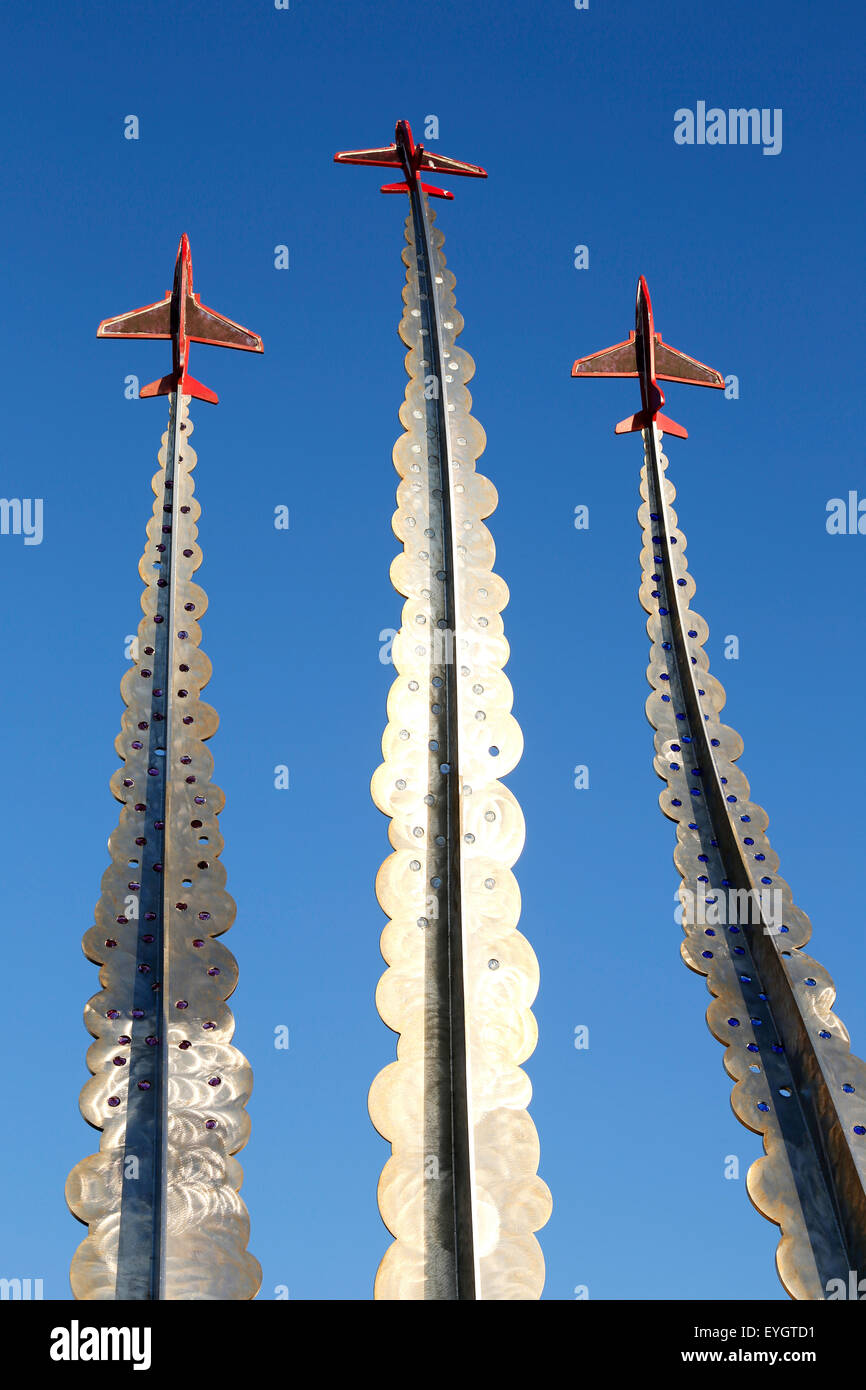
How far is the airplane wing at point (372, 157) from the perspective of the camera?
560 inches

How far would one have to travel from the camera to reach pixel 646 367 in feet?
43.0

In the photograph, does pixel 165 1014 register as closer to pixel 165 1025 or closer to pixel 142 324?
pixel 165 1025

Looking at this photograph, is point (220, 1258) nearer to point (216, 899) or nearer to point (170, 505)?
point (216, 899)

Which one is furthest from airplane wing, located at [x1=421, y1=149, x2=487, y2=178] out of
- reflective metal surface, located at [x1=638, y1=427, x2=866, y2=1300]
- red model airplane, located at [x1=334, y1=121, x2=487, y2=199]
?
reflective metal surface, located at [x1=638, y1=427, x2=866, y2=1300]

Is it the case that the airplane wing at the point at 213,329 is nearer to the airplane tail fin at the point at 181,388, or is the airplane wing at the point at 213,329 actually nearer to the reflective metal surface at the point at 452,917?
the airplane tail fin at the point at 181,388

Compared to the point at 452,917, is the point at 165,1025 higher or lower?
lower

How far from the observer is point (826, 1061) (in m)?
8.55

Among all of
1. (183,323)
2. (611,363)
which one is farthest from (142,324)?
(611,363)

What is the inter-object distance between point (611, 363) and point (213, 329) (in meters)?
3.39

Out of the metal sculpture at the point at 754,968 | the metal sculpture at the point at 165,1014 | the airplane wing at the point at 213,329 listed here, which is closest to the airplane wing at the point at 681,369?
the metal sculpture at the point at 754,968

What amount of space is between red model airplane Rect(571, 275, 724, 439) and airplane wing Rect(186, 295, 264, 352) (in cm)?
279

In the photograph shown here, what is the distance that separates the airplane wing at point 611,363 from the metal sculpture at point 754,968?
1450 millimetres

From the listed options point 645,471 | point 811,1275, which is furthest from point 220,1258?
point 645,471

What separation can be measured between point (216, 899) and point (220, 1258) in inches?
85.2
